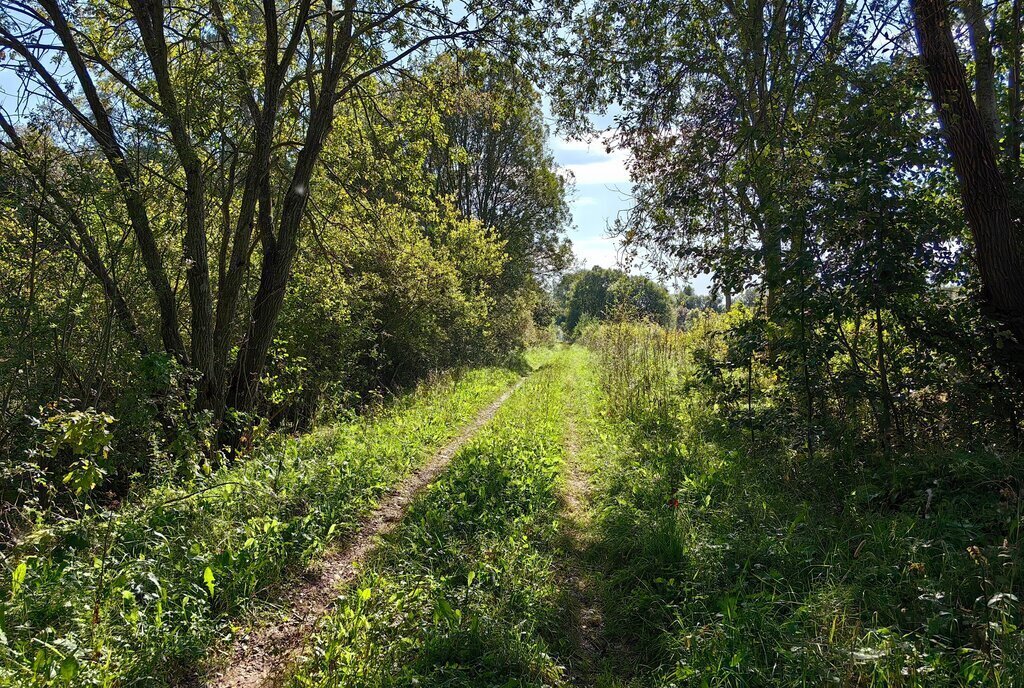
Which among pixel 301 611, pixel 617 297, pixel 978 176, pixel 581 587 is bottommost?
pixel 581 587

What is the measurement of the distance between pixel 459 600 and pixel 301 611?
117cm

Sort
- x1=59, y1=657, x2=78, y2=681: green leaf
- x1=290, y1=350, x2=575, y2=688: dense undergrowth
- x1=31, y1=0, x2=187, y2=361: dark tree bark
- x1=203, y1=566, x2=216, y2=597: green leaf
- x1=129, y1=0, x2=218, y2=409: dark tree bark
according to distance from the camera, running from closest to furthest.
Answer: x1=59, y1=657, x2=78, y2=681: green leaf, x1=290, y1=350, x2=575, y2=688: dense undergrowth, x1=203, y1=566, x2=216, y2=597: green leaf, x1=31, y1=0, x2=187, y2=361: dark tree bark, x1=129, y1=0, x2=218, y2=409: dark tree bark

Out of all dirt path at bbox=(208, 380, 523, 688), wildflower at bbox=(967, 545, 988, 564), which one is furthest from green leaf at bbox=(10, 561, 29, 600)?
wildflower at bbox=(967, 545, 988, 564)

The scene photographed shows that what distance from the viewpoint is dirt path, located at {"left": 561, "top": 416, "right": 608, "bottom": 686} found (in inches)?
120

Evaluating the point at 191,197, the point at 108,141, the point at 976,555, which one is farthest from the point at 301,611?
the point at 191,197

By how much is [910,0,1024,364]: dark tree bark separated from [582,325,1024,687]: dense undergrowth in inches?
65.4

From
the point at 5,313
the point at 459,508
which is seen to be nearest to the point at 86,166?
the point at 5,313

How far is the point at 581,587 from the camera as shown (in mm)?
3873

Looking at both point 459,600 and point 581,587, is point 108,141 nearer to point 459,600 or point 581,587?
point 459,600

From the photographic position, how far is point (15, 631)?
2824 mm

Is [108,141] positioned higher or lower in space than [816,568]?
higher

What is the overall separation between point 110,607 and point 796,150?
7649 millimetres

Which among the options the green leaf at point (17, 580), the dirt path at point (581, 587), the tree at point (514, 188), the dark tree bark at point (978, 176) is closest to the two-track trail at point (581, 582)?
the dirt path at point (581, 587)

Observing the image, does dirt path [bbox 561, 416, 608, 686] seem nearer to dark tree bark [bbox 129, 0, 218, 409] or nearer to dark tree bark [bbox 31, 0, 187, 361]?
dark tree bark [bbox 129, 0, 218, 409]
